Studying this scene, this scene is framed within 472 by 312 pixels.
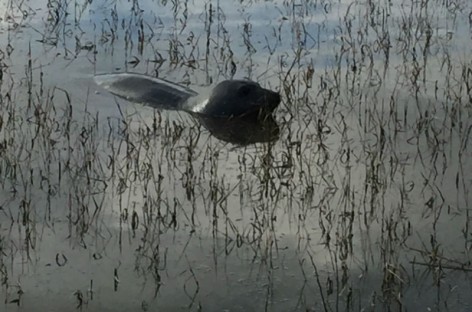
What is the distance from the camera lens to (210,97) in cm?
909

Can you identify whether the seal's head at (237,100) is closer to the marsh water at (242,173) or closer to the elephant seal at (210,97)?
the elephant seal at (210,97)

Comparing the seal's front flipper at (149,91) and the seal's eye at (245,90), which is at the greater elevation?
the seal's eye at (245,90)

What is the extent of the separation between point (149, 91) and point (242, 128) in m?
1.11

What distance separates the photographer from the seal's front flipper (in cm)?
920

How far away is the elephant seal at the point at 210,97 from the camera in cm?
889

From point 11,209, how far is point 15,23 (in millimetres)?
5696

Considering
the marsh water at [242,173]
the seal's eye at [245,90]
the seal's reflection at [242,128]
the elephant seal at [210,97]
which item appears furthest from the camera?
the seal's eye at [245,90]

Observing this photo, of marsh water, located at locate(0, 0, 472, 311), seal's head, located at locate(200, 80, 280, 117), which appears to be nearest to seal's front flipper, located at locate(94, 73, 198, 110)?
marsh water, located at locate(0, 0, 472, 311)

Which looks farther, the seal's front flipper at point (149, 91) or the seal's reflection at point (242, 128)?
the seal's front flipper at point (149, 91)

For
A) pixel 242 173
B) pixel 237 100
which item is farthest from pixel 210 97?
pixel 242 173

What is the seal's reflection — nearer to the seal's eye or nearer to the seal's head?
the seal's head

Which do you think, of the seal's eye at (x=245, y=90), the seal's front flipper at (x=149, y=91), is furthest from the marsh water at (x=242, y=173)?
the seal's eye at (x=245, y=90)

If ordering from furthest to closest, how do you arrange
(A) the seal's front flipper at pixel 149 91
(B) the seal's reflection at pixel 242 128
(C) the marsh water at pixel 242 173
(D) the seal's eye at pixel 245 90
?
(A) the seal's front flipper at pixel 149 91 → (D) the seal's eye at pixel 245 90 → (B) the seal's reflection at pixel 242 128 → (C) the marsh water at pixel 242 173

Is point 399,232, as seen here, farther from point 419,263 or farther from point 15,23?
point 15,23
